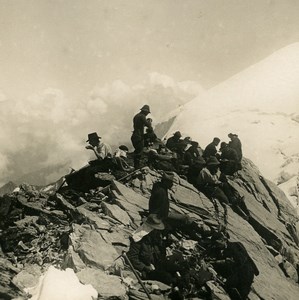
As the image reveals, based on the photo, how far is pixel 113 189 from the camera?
482 inches

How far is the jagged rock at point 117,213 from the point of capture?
35.7ft

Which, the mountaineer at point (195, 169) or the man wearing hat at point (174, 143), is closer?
the mountaineer at point (195, 169)

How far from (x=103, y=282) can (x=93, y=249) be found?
3.86 feet

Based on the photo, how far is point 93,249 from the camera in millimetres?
9008

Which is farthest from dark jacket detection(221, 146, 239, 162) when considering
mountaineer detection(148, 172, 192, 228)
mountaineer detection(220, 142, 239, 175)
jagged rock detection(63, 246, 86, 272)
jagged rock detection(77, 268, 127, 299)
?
jagged rock detection(63, 246, 86, 272)

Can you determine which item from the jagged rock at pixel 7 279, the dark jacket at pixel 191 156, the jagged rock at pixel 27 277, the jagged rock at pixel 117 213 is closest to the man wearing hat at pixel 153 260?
the jagged rock at pixel 117 213

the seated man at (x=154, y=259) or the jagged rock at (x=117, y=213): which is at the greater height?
the jagged rock at (x=117, y=213)

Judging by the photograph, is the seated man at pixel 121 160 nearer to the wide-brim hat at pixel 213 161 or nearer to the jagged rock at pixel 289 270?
the wide-brim hat at pixel 213 161

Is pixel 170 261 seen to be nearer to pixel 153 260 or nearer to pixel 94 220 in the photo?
pixel 153 260

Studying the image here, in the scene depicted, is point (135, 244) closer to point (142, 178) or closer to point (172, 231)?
point (172, 231)

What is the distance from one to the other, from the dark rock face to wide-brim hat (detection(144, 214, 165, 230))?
3.27 feet

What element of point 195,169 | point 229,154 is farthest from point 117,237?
point 229,154

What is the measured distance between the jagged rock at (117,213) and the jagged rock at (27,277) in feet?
9.61

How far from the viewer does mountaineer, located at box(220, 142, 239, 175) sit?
15156 millimetres
